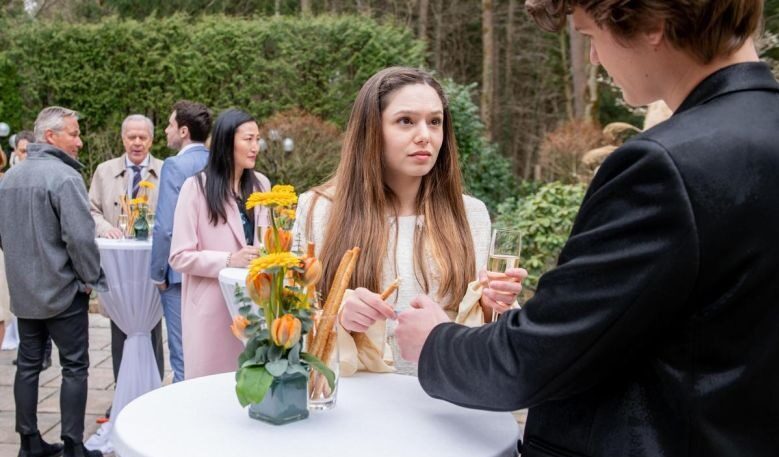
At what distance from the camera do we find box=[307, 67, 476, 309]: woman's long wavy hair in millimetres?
2363

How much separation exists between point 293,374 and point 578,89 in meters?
16.4

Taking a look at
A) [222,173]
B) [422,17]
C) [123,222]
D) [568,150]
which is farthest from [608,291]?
[422,17]

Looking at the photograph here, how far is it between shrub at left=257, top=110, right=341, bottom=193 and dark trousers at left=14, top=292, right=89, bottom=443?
603 cm

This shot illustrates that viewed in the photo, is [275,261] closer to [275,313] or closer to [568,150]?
[275,313]

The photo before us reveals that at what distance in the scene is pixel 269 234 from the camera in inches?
64.7

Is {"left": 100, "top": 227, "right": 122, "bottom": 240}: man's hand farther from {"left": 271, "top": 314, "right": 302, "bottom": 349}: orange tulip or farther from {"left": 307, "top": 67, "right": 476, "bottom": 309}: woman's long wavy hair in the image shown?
{"left": 271, "top": 314, "right": 302, "bottom": 349}: orange tulip

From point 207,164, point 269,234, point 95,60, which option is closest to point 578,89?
point 95,60

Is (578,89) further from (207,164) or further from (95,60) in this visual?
(207,164)

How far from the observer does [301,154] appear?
34.1ft

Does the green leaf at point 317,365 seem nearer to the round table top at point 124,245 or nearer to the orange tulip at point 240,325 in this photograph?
the orange tulip at point 240,325

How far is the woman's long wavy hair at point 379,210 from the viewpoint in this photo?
2363mm

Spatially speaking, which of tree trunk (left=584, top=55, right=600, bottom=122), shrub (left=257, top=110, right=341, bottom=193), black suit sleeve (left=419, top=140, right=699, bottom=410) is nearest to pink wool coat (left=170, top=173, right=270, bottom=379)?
black suit sleeve (left=419, top=140, right=699, bottom=410)

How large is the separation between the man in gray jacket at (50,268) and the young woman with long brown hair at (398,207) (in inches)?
86.8

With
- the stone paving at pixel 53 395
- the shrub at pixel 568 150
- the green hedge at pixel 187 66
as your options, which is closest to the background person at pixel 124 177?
the stone paving at pixel 53 395
